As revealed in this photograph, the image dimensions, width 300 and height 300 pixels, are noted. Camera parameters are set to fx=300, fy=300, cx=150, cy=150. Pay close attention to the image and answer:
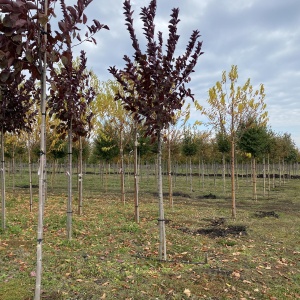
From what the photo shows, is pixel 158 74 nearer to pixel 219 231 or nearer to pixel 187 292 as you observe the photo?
pixel 187 292

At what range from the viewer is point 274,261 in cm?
565

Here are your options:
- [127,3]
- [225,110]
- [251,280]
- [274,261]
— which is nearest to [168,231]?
[274,261]

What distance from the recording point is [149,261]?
17.6 ft

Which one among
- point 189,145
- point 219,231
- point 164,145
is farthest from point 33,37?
point 189,145

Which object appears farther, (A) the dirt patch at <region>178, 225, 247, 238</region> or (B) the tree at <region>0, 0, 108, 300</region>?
(A) the dirt patch at <region>178, 225, 247, 238</region>

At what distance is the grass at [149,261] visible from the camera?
13.6 ft

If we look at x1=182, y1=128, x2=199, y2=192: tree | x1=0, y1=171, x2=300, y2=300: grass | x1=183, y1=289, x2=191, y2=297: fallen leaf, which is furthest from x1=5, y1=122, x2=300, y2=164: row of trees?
x1=183, y1=289, x2=191, y2=297: fallen leaf

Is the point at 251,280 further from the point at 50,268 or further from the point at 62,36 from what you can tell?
the point at 62,36

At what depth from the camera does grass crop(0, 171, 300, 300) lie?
414cm

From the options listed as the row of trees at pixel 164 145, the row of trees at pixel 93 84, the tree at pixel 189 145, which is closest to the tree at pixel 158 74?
the row of trees at pixel 93 84

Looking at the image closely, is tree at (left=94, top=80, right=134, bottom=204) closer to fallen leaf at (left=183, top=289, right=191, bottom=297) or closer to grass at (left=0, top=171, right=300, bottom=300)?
grass at (left=0, top=171, right=300, bottom=300)

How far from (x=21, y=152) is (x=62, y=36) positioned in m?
19.3

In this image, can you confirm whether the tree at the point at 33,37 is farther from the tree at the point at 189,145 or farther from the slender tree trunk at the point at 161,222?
the tree at the point at 189,145

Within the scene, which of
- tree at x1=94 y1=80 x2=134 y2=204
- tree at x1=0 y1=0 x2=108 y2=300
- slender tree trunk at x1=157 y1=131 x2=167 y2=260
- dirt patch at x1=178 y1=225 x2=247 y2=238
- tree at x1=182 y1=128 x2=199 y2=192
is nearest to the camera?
tree at x1=0 y1=0 x2=108 y2=300
